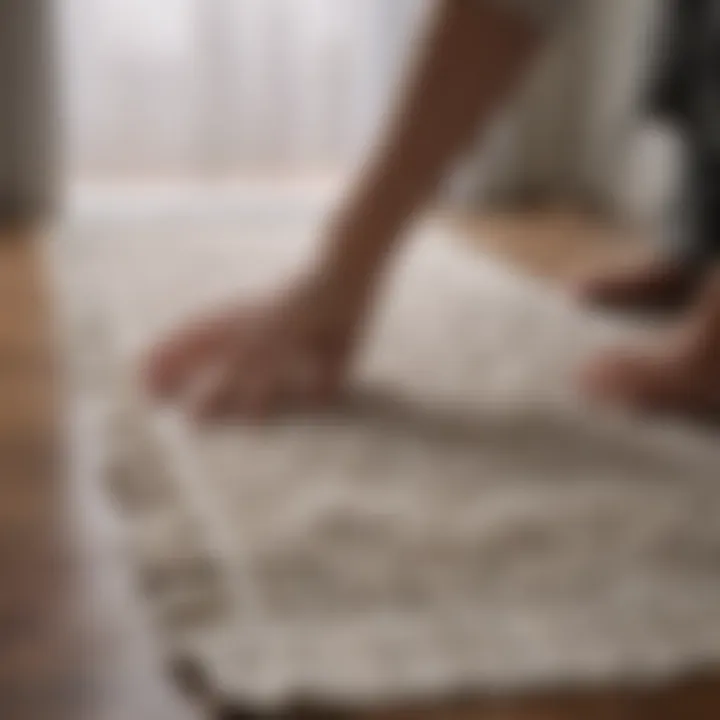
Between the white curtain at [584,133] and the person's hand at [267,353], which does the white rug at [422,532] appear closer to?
the person's hand at [267,353]

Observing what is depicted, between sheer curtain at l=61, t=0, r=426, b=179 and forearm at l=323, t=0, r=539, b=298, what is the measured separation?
1269 millimetres

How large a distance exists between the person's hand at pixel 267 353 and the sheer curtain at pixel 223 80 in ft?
4.23

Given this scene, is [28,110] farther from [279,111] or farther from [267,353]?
[267,353]

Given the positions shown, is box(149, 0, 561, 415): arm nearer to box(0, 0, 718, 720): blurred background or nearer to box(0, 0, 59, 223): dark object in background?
box(0, 0, 718, 720): blurred background

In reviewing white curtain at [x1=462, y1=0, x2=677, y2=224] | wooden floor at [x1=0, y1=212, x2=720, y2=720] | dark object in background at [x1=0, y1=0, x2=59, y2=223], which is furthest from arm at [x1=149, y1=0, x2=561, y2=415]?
white curtain at [x1=462, y1=0, x2=677, y2=224]

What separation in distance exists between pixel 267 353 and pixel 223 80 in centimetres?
139

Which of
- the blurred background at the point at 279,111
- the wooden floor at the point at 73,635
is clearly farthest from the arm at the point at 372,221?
the blurred background at the point at 279,111

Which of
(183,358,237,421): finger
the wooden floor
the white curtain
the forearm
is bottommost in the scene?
the white curtain

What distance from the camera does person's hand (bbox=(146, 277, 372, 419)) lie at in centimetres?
85

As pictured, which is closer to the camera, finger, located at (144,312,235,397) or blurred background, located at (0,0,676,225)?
finger, located at (144,312,235,397)

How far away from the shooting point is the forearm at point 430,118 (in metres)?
0.90

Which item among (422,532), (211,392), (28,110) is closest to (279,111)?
(28,110)

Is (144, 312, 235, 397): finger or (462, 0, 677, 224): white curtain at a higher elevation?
(144, 312, 235, 397): finger

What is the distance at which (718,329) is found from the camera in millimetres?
892
